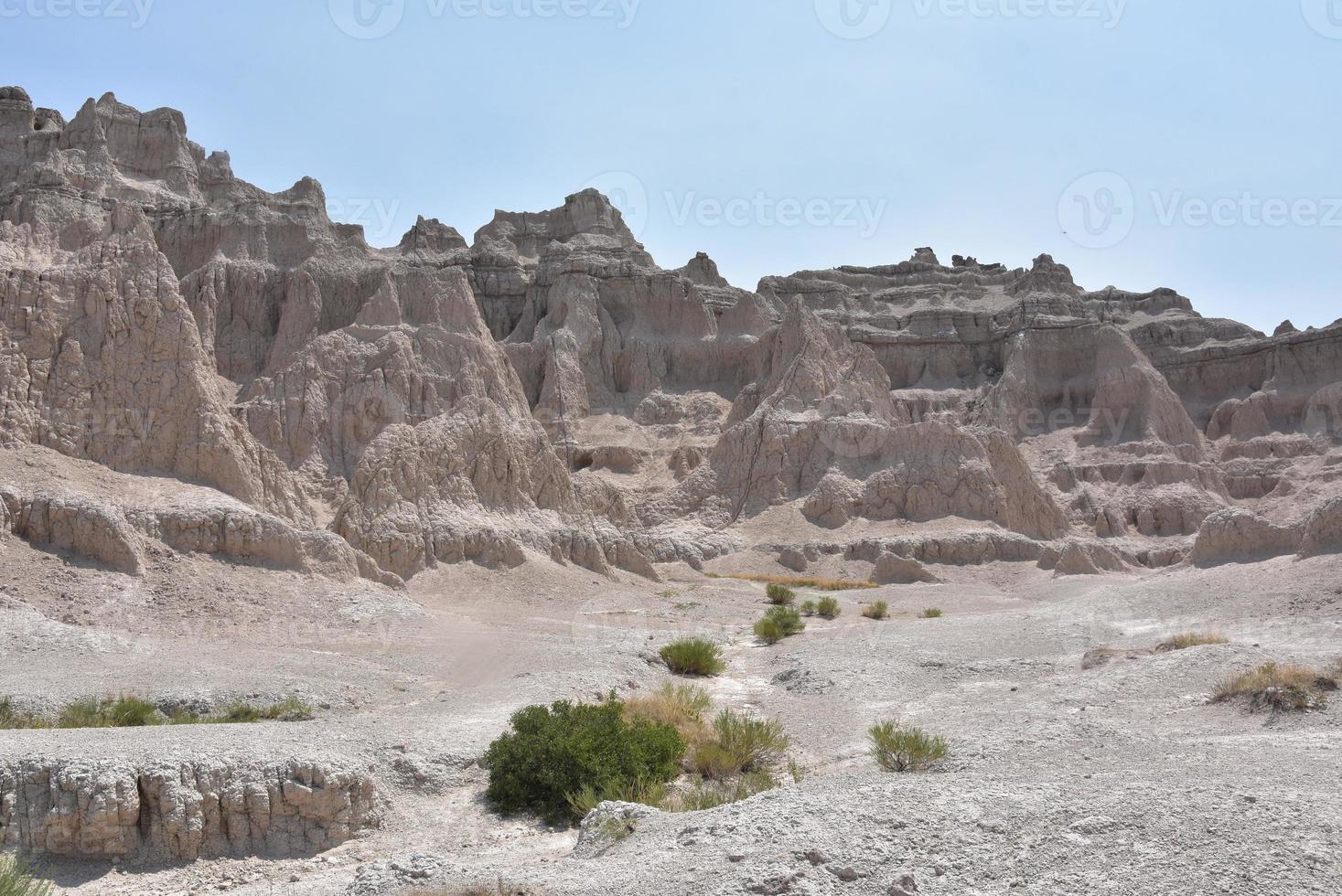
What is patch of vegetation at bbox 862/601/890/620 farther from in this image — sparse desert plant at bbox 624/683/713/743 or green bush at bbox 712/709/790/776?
green bush at bbox 712/709/790/776

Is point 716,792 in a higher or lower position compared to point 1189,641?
lower

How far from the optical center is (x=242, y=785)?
10.5 metres

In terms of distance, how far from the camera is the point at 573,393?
63.9 m

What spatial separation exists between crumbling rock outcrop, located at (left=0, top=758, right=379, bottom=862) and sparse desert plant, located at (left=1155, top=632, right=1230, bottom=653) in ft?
47.0

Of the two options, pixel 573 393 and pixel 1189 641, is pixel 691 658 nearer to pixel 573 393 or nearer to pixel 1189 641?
pixel 1189 641

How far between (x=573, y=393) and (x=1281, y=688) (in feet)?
173

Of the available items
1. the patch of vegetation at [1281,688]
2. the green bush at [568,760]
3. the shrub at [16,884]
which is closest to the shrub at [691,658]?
the green bush at [568,760]

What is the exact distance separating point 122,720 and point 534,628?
13.6 m

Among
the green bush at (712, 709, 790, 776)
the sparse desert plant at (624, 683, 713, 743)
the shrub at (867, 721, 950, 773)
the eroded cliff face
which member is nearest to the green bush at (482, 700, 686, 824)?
the green bush at (712, 709, 790, 776)

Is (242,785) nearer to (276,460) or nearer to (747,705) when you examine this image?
(747,705)

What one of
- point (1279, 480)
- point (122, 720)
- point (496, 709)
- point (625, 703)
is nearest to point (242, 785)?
point (122, 720)

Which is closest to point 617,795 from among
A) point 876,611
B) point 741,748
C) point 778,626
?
point 741,748

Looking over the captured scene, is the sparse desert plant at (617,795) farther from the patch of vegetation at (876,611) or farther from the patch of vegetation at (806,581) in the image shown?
the patch of vegetation at (806,581)

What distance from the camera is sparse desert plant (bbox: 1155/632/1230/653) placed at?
18.3 m
